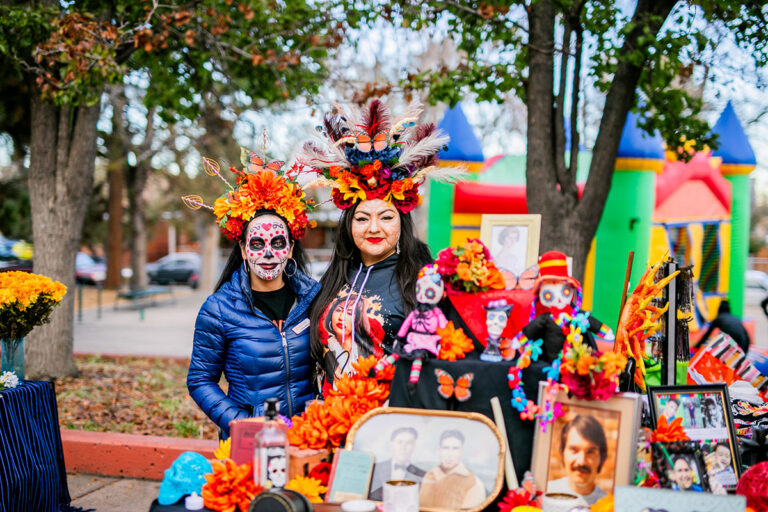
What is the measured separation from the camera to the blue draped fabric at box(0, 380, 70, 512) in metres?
2.90

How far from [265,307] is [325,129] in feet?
2.73

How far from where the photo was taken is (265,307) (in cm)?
275

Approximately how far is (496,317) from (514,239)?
0.43m

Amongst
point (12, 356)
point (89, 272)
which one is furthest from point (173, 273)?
point (12, 356)

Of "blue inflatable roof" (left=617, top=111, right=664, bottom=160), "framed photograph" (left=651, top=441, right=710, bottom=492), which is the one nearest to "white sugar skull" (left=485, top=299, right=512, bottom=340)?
"framed photograph" (left=651, top=441, right=710, bottom=492)

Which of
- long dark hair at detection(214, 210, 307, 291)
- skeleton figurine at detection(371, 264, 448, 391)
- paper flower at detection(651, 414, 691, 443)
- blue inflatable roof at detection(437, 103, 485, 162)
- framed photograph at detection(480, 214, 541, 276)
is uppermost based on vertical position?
blue inflatable roof at detection(437, 103, 485, 162)

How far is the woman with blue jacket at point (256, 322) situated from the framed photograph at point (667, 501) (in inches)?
56.0

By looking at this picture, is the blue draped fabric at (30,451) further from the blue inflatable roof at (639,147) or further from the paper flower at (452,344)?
the blue inflatable roof at (639,147)

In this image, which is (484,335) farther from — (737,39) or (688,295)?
(737,39)

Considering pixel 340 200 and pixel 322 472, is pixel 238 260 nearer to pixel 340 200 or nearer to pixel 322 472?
pixel 340 200

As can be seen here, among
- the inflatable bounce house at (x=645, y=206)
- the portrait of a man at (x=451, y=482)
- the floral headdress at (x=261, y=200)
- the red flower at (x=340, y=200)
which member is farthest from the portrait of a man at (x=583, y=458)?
the inflatable bounce house at (x=645, y=206)

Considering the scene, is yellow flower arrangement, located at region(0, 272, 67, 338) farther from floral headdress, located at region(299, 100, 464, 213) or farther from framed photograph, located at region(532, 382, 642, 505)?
framed photograph, located at region(532, 382, 642, 505)

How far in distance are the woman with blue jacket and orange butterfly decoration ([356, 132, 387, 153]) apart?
39cm

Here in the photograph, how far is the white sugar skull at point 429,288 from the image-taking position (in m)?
2.07
